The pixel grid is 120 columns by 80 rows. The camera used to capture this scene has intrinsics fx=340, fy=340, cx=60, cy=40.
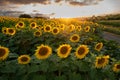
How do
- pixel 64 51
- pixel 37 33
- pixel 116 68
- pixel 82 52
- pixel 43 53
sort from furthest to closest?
1. pixel 37 33
2. pixel 116 68
3. pixel 82 52
4. pixel 64 51
5. pixel 43 53

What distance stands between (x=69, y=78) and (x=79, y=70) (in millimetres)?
210

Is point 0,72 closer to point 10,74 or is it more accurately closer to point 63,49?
point 10,74

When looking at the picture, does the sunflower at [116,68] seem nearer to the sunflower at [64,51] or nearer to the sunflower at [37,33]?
the sunflower at [64,51]

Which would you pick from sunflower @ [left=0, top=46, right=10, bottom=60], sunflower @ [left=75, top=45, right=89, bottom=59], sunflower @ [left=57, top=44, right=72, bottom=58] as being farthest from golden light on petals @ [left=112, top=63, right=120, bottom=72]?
sunflower @ [left=0, top=46, right=10, bottom=60]

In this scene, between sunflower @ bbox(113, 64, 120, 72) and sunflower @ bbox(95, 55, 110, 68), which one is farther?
sunflower @ bbox(113, 64, 120, 72)

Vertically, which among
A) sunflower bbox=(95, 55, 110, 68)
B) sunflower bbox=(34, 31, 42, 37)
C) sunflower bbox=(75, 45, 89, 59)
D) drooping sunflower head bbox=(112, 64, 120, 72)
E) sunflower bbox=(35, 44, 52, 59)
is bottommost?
drooping sunflower head bbox=(112, 64, 120, 72)

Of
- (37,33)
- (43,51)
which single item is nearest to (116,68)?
(43,51)

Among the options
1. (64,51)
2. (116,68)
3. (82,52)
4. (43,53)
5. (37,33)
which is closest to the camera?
(43,53)

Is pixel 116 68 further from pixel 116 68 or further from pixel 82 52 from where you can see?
pixel 82 52

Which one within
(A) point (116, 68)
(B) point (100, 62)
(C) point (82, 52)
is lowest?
(A) point (116, 68)

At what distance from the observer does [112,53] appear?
7586 mm

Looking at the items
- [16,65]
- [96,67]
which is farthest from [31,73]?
[96,67]

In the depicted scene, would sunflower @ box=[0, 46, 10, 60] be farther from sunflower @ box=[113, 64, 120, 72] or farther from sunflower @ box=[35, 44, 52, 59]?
sunflower @ box=[113, 64, 120, 72]

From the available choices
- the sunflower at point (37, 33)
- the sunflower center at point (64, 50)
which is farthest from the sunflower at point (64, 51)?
the sunflower at point (37, 33)
